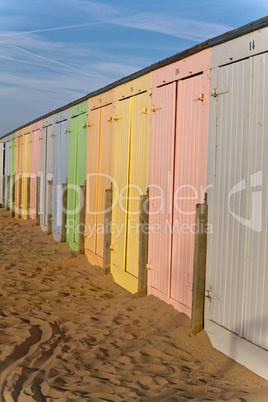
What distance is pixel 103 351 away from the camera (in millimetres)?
4840

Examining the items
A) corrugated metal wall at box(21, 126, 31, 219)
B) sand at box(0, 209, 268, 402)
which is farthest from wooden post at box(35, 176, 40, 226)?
sand at box(0, 209, 268, 402)

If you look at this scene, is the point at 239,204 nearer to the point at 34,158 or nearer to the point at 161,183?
the point at 161,183

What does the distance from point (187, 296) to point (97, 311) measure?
1.42 metres

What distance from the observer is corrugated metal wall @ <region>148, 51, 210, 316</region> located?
17.3 ft

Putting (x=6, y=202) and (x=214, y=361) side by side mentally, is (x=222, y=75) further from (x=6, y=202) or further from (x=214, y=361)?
(x=6, y=202)

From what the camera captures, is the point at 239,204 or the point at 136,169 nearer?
the point at 239,204

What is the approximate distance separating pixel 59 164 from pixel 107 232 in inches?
182

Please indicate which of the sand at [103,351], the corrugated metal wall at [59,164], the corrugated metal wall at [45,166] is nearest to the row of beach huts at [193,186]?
the sand at [103,351]

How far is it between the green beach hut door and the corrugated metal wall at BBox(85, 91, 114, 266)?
45cm

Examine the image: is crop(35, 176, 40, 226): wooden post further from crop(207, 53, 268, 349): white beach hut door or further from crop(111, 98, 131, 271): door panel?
crop(207, 53, 268, 349): white beach hut door

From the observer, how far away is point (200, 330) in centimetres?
501

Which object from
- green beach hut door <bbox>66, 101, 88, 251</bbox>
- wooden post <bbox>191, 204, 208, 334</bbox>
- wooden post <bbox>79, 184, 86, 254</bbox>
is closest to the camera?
wooden post <bbox>191, 204, 208, 334</bbox>

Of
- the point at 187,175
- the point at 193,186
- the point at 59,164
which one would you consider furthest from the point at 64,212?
the point at 193,186

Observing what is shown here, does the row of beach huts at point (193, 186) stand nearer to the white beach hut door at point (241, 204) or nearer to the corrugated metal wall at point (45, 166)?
the white beach hut door at point (241, 204)
